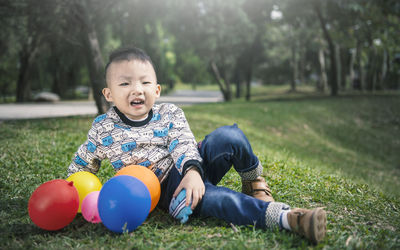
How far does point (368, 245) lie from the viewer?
241 cm

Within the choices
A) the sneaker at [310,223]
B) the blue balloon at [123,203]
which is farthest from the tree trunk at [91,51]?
the sneaker at [310,223]

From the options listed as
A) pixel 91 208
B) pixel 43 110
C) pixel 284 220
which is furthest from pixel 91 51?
pixel 284 220

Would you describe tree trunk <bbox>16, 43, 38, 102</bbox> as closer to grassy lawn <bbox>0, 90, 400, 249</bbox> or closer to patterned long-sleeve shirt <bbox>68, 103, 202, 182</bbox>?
grassy lawn <bbox>0, 90, 400, 249</bbox>

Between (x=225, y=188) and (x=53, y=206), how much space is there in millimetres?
1325

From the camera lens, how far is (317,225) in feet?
7.44

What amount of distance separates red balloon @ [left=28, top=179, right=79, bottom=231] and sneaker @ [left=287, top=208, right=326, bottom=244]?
1664mm

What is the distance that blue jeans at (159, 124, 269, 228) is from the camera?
2576 millimetres

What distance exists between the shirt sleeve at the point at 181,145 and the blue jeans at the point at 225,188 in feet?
0.42

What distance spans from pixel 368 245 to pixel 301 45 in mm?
31671

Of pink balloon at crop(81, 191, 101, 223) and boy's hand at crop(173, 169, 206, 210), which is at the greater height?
boy's hand at crop(173, 169, 206, 210)

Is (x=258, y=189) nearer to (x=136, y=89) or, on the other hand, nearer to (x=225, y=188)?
(x=225, y=188)

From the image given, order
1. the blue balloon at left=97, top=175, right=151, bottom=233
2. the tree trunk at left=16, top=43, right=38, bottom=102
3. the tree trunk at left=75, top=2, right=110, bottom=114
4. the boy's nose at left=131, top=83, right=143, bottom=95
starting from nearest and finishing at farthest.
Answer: the blue balloon at left=97, top=175, right=151, bottom=233 → the boy's nose at left=131, top=83, right=143, bottom=95 → the tree trunk at left=75, top=2, right=110, bottom=114 → the tree trunk at left=16, top=43, right=38, bottom=102

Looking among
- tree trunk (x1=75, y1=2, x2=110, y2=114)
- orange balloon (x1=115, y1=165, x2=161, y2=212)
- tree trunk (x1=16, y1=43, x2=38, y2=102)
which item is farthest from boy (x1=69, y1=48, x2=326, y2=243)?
tree trunk (x1=16, y1=43, x2=38, y2=102)

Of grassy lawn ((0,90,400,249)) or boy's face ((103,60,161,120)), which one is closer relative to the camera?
grassy lawn ((0,90,400,249))
